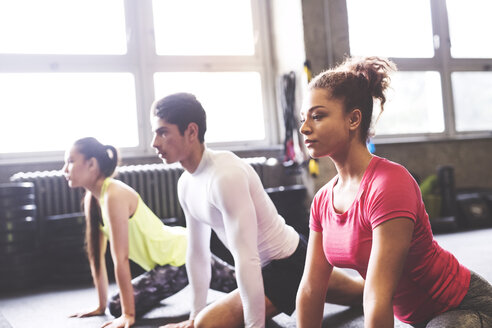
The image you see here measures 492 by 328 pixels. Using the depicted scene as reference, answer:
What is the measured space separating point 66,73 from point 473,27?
4505 mm

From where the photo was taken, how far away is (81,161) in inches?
90.0

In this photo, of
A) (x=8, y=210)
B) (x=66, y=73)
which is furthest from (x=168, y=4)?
(x=8, y=210)

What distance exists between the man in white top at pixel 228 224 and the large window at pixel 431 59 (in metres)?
3.69

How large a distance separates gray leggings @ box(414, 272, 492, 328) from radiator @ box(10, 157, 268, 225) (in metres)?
2.87

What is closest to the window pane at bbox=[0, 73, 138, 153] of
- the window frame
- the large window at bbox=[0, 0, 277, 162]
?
the large window at bbox=[0, 0, 277, 162]

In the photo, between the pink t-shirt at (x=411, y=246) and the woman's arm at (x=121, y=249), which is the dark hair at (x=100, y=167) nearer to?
the woman's arm at (x=121, y=249)

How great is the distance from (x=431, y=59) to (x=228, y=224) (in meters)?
4.62

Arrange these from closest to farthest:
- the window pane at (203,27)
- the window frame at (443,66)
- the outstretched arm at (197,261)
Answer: the outstretched arm at (197,261), the window pane at (203,27), the window frame at (443,66)

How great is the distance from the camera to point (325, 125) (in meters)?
1.20

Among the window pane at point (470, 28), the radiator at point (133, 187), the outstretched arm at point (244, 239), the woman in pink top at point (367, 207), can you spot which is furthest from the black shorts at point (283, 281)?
the window pane at point (470, 28)

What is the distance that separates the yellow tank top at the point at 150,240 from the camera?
7.73 feet

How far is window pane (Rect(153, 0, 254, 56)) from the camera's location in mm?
4762

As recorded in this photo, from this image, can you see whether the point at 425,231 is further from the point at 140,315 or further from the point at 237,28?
the point at 237,28

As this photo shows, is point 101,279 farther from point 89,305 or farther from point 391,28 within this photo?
point 391,28
